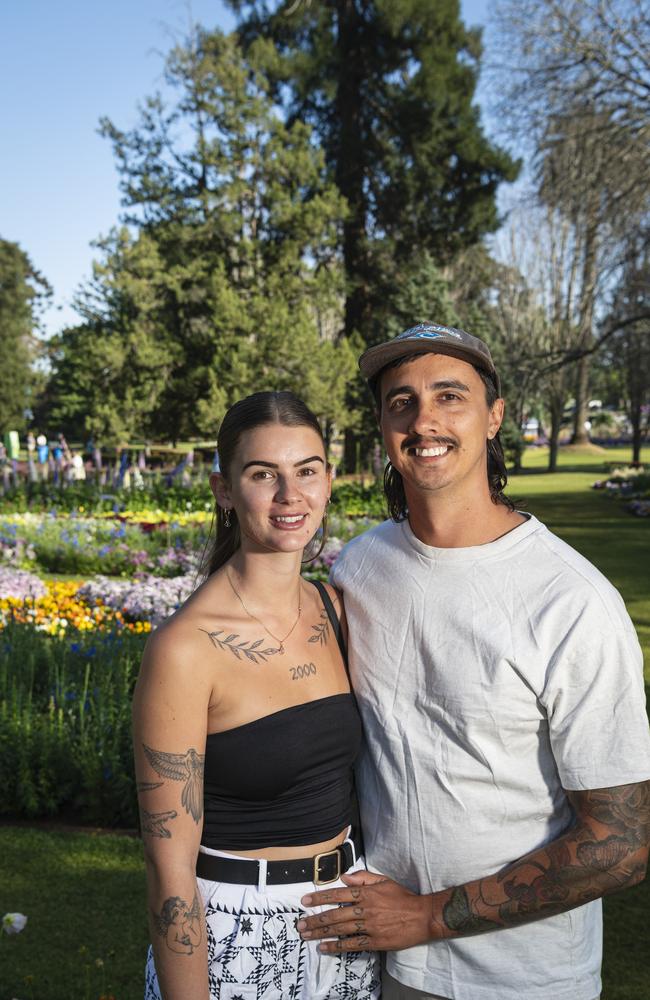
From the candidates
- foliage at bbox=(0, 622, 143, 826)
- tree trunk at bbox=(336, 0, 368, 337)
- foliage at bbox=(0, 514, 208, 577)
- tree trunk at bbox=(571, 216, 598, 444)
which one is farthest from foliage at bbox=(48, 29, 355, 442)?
foliage at bbox=(0, 622, 143, 826)

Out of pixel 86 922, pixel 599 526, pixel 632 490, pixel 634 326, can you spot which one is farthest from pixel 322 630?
pixel 632 490

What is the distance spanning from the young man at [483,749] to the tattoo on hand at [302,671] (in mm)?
104

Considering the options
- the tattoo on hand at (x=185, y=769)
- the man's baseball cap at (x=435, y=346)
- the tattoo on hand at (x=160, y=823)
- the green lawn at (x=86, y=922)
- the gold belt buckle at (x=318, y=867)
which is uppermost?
the man's baseball cap at (x=435, y=346)

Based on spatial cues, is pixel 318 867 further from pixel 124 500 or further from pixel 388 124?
pixel 388 124

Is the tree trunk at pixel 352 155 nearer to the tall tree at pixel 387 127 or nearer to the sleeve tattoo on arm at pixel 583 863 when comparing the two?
the tall tree at pixel 387 127

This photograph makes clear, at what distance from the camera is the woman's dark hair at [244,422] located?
1968 millimetres

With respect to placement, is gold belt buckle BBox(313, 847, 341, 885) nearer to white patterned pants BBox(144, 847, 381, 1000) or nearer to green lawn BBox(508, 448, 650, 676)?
white patterned pants BBox(144, 847, 381, 1000)

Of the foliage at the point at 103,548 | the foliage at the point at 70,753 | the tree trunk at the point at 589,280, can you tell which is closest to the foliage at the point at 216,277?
the tree trunk at the point at 589,280

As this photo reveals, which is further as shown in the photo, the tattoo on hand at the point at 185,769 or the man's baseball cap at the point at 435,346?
the man's baseball cap at the point at 435,346

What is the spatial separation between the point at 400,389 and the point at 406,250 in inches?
1029

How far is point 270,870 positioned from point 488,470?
1059 millimetres

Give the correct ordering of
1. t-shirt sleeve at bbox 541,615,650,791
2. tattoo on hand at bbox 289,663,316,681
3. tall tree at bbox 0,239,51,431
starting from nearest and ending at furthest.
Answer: t-shirt sleeve at bbox 541,615,650,791
tattoo on hand at bbox 289,663,316,681
tall tree at bbox 0,239,51,431

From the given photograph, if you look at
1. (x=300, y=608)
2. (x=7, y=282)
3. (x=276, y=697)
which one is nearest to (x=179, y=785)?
(x=276, y=697)

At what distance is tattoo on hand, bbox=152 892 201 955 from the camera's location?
169 centimetres
